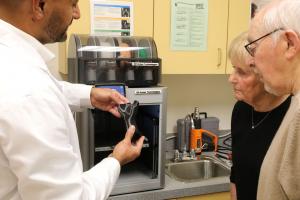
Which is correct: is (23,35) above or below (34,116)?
above

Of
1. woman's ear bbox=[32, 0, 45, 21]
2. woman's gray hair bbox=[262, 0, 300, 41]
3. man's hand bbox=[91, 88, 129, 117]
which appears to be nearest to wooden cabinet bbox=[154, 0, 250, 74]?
man's hand bbox=[91, 88, 129, 117]

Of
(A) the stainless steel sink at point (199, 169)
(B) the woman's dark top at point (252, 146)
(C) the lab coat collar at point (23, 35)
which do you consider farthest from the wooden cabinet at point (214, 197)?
(C) the lab coat collar at point (23, 35)

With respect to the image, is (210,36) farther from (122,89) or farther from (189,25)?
(122,89)

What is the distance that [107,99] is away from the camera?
1.45 meters

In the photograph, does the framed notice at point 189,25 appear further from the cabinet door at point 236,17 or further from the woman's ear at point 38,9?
the woman's ear at point 38,9

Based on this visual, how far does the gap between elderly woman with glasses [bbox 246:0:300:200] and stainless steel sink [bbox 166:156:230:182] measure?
43.9 inches

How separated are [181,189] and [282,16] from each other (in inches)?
42.8

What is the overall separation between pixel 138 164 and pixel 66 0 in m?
1.19

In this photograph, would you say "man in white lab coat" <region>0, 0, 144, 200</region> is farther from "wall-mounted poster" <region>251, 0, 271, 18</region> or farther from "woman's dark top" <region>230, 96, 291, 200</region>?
"wall-mounted poster" <region>251, 0, 271, 18</region>

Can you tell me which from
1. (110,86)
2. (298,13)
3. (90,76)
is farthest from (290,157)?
(90,76)

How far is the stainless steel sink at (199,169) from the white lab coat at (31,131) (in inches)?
49.3

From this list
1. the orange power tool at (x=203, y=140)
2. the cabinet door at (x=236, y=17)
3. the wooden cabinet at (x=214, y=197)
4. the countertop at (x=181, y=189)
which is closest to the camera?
the countertop at (x=181, y=189)

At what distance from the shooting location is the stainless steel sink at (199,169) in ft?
6.86

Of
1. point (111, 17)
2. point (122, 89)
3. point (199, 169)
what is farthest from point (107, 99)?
point (199, 169)
